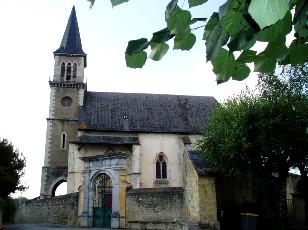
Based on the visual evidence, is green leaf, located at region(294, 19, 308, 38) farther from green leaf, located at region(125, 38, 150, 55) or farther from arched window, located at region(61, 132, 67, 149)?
arched window, located at region(61, 132, 67, 149)

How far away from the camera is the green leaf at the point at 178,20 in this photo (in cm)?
202

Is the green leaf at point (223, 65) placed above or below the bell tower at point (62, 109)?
below

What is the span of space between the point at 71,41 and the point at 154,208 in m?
25.4

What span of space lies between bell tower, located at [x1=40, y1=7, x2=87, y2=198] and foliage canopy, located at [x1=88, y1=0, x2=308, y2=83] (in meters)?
33.8

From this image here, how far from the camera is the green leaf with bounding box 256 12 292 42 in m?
1.77

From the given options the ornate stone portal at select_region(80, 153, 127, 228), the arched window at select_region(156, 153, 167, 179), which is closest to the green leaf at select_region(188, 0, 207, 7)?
the ornate stone portal at select_region(80, 153, 127, 228)

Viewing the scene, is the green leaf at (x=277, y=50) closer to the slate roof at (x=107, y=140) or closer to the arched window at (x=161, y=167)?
the slate roof at (x=107, y=140)

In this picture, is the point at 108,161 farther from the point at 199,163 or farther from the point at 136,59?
the point at 136,59

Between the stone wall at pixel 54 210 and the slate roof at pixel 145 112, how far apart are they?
7.32m

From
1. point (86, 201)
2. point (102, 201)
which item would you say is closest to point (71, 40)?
point (102, 201)

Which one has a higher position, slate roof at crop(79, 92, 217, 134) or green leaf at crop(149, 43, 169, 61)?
slate roof at crop(79, 92, 217, 134)

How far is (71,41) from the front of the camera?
137 feet

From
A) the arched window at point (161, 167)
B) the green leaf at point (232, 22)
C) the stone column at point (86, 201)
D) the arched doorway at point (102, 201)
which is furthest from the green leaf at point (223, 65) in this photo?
the arched window at point (161, 167)

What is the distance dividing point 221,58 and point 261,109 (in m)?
18.4
